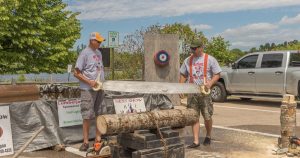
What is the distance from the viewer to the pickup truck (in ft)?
47.1

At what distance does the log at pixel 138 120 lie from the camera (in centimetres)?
614

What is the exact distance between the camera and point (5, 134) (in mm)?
7070

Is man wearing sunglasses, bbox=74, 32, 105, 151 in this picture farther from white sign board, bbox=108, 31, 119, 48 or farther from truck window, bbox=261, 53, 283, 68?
truck window, bbox=261, 53, 283, 68

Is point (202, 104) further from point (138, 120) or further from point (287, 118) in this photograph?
point (138, 120)

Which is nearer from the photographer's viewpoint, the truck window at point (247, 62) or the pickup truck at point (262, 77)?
the pickup truck at point (262, 77)

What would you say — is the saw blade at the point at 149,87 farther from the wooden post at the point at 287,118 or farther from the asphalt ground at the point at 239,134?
the wooden post at the point at 287,118

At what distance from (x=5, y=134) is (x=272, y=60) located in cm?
1053

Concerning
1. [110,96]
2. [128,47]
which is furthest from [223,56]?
[110,96]

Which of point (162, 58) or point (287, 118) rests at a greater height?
point (162, 58)

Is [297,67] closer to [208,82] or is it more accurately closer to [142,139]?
[208,82]

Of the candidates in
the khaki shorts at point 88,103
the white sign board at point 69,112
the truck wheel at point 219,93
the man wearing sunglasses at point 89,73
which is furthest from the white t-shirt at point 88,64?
the truck wheel at point 219,93

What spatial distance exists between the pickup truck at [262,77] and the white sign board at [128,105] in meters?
7.16

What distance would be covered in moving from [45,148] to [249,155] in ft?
11.7

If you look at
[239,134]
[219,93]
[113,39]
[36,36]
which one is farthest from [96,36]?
[36,36]
